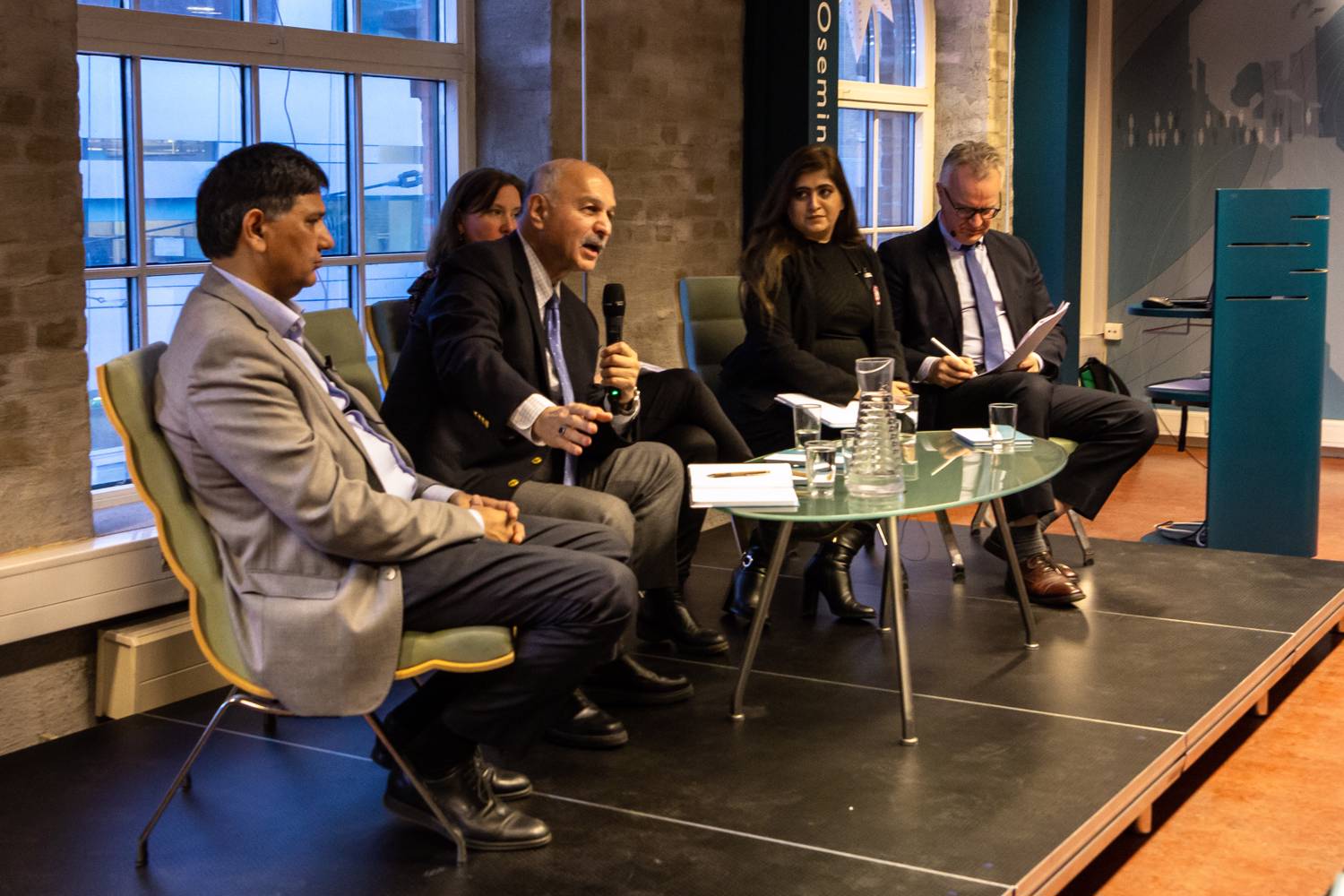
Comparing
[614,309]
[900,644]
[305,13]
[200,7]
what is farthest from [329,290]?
[900,644]

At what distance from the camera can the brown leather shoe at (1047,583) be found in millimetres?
4637

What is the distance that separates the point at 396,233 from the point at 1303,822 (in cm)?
322

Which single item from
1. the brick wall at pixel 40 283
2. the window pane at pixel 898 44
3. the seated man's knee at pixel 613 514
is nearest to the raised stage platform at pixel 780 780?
the seated man's knee at pixel 613 514

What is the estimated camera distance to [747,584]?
175 inches

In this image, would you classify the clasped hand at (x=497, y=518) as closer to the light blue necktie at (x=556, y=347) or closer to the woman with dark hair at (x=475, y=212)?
the light blue necktie at (x=556, y=347)

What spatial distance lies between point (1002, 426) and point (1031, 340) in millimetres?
563

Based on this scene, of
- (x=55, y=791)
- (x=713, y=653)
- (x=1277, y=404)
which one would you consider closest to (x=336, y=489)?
(x=55, y=791)

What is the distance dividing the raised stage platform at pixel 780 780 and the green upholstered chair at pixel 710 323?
1.09 m

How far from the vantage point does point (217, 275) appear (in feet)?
9.05

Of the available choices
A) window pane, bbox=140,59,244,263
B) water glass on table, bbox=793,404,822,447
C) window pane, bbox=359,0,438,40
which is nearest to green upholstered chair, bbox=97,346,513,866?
water glass on table, bbox=793,404,822,447

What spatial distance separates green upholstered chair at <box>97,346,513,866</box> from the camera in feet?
8.82

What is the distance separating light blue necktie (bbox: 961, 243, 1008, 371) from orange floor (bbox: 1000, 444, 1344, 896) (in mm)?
1360

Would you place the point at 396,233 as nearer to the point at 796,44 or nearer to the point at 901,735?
the point at 796,44

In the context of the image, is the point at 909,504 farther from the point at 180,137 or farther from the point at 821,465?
the point at 180,137
